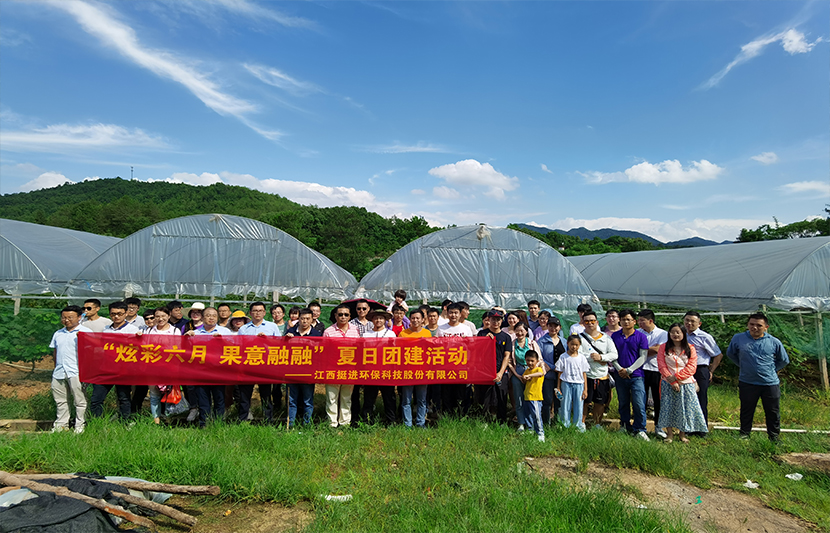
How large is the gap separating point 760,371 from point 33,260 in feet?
55.9

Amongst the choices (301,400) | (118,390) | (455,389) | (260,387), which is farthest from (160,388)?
(455,389)

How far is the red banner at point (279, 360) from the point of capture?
→ 18.5 ft

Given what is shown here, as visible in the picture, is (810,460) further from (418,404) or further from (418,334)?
(418,334)

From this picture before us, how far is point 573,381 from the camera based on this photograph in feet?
18.7

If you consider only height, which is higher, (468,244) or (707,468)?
(468,244)

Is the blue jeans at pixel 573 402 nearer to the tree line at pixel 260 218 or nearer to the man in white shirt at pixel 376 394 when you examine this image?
the man in white shirt at pixel 376 394

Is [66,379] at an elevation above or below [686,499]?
above

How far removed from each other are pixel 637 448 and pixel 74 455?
5.73 metres

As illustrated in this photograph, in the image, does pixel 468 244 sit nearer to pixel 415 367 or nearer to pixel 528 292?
pixel 528 292

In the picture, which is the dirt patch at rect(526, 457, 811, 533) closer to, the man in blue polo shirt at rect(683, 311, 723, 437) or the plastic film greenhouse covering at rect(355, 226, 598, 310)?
the man in blue polo shirt at rect(683, 311, 723, 437)

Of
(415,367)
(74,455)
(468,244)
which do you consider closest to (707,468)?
(415,367)

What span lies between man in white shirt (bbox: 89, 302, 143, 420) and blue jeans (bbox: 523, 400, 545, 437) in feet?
16.2

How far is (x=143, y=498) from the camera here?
11.7 feet

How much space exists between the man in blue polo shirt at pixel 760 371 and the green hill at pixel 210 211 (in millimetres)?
27812
